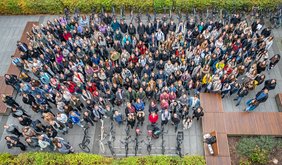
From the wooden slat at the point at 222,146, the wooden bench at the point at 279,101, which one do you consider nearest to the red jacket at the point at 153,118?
the wooden slat at the point at 222,146

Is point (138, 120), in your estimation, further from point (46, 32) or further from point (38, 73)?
point (46, 32)

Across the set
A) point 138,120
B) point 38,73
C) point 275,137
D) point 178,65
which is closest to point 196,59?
point 178,65

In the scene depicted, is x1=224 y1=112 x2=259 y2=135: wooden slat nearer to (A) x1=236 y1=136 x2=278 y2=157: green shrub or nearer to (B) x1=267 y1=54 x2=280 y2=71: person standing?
(A) x1=236 y1=136 x2=278 y2=157: green shrub

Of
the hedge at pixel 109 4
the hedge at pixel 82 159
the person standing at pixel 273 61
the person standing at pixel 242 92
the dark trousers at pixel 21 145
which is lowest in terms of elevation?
the hedge at pixel 82 159

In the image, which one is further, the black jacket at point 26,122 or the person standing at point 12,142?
the black jacket at point 26,122

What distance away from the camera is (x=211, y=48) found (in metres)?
15.4

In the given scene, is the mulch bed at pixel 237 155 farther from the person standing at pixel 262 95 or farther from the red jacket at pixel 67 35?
the red jacket at pixel 67 35

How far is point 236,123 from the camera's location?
14125 mm

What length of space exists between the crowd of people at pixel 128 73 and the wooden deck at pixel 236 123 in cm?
71

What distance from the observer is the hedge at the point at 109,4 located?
63.2 feet

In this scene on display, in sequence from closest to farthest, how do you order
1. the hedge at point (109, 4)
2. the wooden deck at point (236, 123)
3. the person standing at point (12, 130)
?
the person standing at point (12, 130), the wooden deck at point (236, 123), the hedge at point (109, 4)

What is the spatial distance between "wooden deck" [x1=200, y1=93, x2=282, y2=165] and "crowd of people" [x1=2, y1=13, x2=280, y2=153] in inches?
28.0

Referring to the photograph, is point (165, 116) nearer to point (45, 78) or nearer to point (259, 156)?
point (259, 156)

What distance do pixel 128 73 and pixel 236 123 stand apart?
645 centimetres
